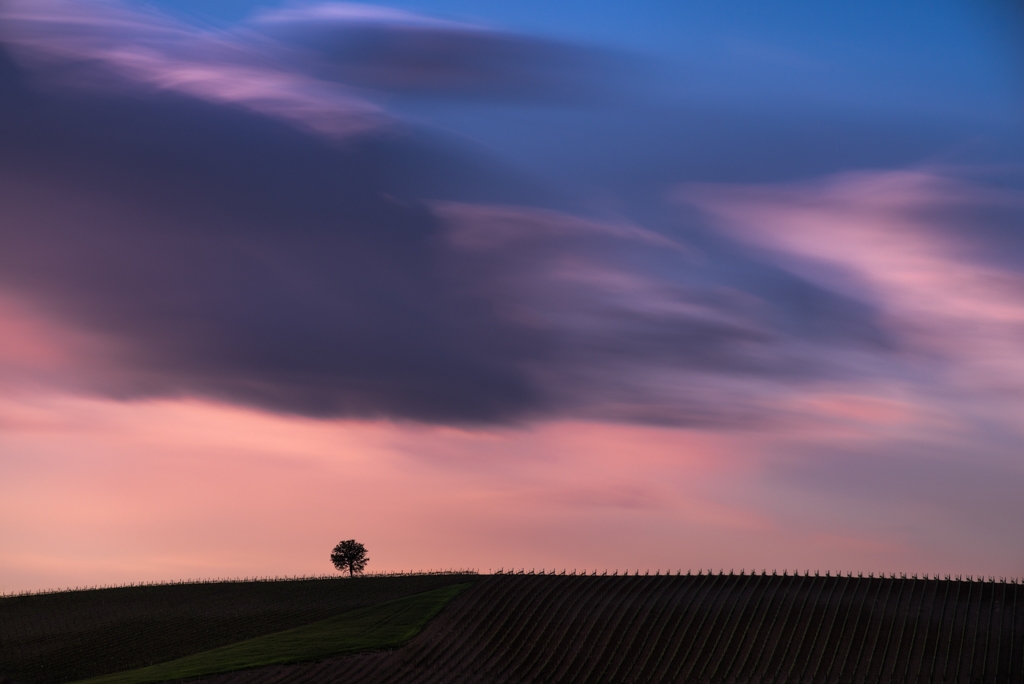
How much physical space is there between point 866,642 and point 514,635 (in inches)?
952

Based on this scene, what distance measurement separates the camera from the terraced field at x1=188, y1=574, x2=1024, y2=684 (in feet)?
216

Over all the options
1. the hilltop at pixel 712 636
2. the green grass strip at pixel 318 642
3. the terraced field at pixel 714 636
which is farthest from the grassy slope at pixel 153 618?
the terraced field at pixel 714 636

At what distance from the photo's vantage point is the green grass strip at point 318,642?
68688 millimetres

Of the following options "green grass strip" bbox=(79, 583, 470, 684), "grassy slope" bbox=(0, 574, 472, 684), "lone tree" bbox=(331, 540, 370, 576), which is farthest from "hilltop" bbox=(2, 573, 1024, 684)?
"lone tree" bbox=(331, 540, 370, 576)

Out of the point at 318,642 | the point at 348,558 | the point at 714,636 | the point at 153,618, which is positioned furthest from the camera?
the point at 348,558

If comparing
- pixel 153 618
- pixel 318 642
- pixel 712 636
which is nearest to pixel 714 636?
pixel 712 636

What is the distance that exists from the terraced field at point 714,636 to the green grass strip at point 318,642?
1862 millimetres

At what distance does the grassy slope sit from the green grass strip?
11.3 ft

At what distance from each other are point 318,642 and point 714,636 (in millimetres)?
27974

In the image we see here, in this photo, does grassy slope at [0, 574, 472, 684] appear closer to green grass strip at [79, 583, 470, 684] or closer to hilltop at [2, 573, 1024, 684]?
green grass strip at [79, 583, 470, 684]

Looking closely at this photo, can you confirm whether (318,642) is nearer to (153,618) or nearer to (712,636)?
(153,618)

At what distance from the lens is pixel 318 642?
74.9 metres

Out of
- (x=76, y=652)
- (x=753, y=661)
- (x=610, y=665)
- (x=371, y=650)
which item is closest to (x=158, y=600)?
(x=76, y=652)

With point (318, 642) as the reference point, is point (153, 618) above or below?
above
